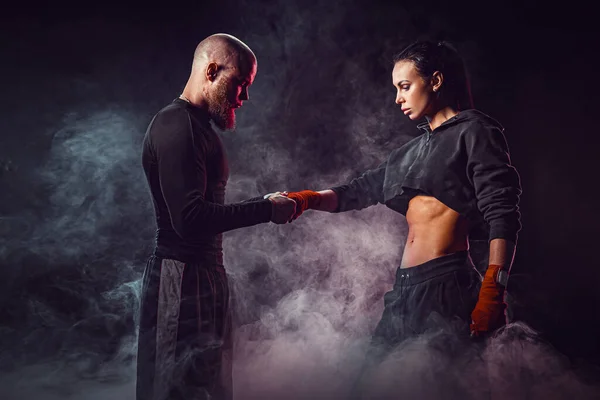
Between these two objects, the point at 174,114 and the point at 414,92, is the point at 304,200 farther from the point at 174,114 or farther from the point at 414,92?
the point at 174,114

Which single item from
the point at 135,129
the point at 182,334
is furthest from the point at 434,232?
the point at 135,129

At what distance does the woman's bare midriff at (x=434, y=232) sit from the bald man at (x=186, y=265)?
33.0 inches

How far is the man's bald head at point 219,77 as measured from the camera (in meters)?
3.11

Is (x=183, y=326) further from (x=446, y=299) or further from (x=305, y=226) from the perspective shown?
(x=305, y=226)

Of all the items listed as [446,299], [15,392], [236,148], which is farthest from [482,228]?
[15,392]

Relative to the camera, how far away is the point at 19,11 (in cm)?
457

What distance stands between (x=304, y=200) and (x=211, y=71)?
3.20ft

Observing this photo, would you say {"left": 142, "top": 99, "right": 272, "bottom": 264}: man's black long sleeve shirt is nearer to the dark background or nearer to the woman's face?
the woman's face

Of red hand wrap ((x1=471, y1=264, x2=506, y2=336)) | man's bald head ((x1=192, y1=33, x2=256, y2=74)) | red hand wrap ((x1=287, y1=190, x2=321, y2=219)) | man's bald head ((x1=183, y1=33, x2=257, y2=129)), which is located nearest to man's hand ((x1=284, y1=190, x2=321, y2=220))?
red hand wrap ((x1=287, y1=190, x2=321, y2=219))

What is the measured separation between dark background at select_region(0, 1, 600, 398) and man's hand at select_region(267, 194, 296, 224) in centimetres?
135

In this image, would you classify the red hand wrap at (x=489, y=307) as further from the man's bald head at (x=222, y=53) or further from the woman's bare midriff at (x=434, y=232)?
the man's bald head at (x=222, y=53)

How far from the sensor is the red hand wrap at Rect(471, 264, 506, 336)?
106 inches

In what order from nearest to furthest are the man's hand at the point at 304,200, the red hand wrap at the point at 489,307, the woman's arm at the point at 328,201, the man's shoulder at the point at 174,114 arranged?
the red hand wrap at the point at 489,307 → the man's shoulder at the point at 174,114 → the man's hand at the point at 304,200 → the woman's arm at the point at 328,201

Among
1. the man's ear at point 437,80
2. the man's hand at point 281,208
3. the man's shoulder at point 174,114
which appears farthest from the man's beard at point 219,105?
the man's ear at point 437,80
